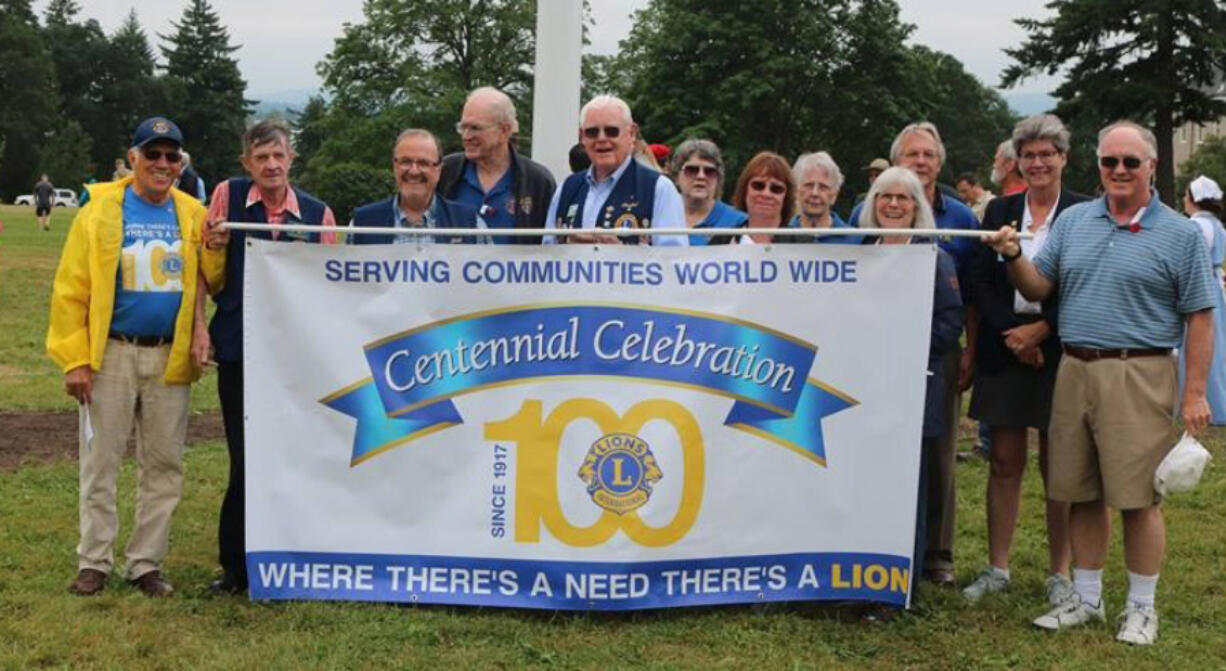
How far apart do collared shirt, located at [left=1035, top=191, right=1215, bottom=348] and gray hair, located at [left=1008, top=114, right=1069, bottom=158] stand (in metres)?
0.49

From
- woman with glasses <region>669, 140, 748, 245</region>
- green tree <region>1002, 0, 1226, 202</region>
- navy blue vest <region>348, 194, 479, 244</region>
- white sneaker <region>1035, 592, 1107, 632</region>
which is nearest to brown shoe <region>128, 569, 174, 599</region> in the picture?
navy blue vest <region>348, 194, 479, 244</region>

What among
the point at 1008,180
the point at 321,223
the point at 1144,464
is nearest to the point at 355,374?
the point at 321,223

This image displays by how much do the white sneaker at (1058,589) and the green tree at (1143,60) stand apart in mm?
39343

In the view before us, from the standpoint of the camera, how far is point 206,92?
325ft

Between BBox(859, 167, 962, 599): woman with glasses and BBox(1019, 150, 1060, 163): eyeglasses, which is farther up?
BBox(1019, 150, 1060, 163): eyeglasses

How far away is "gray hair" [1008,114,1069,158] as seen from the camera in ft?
18.0

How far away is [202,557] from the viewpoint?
20.6 ft

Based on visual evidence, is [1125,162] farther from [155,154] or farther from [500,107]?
[155,154]

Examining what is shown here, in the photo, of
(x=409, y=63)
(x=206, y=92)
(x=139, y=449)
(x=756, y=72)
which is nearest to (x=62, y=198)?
(x=206, y=92)

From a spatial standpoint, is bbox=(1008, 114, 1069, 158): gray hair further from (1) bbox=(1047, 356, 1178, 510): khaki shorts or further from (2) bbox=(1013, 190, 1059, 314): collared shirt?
(1) bbox=(1047, 356, 1178, 510): khaki shorts

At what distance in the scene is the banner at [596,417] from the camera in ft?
16.6

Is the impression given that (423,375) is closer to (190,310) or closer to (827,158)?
(190,310)

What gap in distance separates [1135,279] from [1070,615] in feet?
4.56

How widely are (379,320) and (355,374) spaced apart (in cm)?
24
